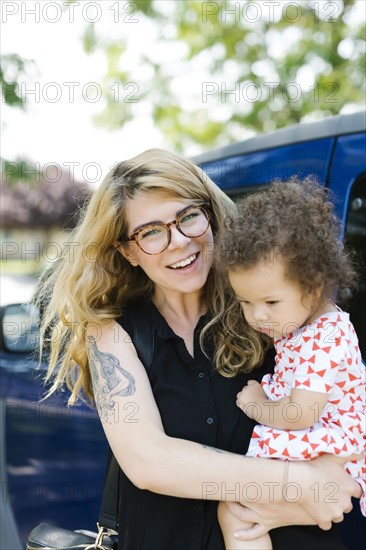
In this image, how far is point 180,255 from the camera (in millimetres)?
1926

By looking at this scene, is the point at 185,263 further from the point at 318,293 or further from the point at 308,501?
the point at 308,501

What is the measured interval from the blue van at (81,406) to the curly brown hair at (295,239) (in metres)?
0.22

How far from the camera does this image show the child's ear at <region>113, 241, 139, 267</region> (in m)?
2.03

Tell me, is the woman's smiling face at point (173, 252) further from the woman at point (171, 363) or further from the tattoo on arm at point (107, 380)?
the tattoo on arm at point (107, 380)

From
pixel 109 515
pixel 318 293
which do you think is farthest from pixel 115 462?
pixel 318 293

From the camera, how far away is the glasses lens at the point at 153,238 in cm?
193

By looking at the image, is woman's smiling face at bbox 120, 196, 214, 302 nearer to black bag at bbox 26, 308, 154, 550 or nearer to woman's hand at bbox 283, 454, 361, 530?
black bag at bbox 26, 308, 154, 550

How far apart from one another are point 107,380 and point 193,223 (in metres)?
0.50

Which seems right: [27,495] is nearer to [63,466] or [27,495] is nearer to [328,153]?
[63,466]

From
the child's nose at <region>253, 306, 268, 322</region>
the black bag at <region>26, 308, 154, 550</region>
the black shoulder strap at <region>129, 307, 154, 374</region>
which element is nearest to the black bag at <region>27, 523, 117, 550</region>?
the black bag at <region>26, 308, 154, 550</region>

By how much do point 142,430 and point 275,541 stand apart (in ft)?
1.45

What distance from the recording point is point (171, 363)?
190cm

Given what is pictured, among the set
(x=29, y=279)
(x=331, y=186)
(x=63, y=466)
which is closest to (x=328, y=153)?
(x=331, y=186)

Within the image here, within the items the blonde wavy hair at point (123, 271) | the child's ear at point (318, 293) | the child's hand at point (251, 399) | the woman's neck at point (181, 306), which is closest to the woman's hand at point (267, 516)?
the child's hand at point (251, 399)
